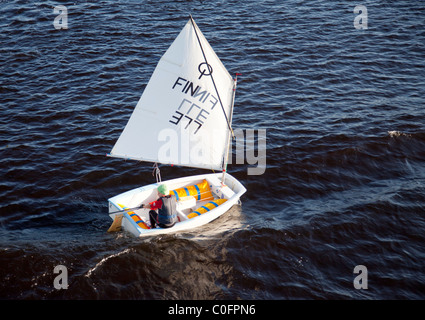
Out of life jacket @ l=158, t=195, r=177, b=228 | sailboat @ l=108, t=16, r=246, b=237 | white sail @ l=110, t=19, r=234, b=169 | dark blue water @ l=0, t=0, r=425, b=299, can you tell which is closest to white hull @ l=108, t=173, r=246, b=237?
sailboat @ l=108, t=16, r=246, b=237

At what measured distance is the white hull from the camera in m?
14.5

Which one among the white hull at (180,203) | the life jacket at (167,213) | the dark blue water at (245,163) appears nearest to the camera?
the dark blue water at (245,163)

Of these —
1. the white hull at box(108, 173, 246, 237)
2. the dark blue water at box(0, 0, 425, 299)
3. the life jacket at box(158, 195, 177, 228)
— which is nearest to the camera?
the dark blue water at box(0, 0, 425, 299)

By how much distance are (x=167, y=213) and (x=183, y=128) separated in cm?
319

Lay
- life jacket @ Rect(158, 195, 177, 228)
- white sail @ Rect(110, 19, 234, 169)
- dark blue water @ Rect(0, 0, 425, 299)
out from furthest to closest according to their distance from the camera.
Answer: white sail @ Rect(110, 19, 234, 169) → life jacket @ Rect(158, 195, 177, 228) → dark blue water @ Rect(0, 0, 425, 299)

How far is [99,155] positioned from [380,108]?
49.1ft

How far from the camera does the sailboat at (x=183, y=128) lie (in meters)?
14.4

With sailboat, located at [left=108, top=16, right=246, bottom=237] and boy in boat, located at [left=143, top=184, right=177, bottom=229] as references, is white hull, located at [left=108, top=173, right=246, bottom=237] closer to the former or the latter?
sailboat, located at [left=108, top=16, right=246, bottom=237]

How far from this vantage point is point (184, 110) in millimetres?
15102

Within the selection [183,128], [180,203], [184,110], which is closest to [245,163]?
[180,203]

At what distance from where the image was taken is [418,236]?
51.1 ft

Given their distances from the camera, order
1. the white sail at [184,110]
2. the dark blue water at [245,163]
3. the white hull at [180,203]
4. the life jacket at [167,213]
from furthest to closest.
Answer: the white hull at [180,203]
the white sail at [184,110]
the life jacket at [167,213]
the dark blue water at [245,163]

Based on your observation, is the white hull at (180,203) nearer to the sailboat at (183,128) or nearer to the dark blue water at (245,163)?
the sailboat at (183,128)

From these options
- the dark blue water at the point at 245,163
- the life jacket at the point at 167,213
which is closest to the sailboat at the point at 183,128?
the life jacket at the point at 167,213
